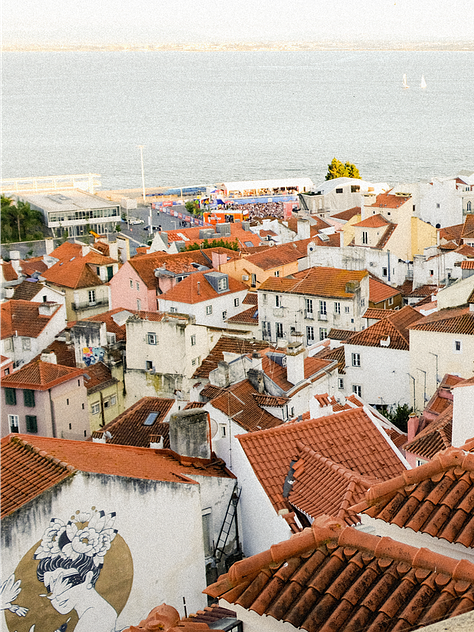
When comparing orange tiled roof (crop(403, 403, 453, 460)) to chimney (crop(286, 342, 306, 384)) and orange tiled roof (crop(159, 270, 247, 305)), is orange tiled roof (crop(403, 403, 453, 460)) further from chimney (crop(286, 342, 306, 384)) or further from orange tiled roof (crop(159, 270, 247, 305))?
orange tiled roof (crop(159, 270, 247, 305))

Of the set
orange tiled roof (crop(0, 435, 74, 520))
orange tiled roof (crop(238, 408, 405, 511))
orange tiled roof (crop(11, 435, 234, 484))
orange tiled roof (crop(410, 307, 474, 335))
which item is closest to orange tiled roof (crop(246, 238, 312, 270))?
Answer: orange tiled roof (crop(410, 307, 474, 335))

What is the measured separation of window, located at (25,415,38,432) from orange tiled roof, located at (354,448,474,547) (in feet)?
62.8

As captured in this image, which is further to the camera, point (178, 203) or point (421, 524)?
point (178, 203)

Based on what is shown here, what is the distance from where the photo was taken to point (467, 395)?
1259 centimetres

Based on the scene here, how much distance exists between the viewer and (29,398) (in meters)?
23.3

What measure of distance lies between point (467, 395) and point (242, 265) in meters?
24.0

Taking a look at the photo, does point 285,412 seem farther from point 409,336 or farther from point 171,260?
point 171,260

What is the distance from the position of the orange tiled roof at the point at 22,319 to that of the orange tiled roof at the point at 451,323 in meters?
11.5

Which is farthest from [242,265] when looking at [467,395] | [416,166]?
[416,166]

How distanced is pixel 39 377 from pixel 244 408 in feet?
27.6

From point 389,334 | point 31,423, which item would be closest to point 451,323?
point 389,334

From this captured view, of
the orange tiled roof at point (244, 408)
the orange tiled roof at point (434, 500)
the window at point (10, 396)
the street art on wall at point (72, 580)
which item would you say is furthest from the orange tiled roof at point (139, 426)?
the orange tiled roof at point (434, 500)

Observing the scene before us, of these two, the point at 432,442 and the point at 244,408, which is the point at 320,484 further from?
the point at 244,408

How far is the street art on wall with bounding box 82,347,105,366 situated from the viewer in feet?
89.9
